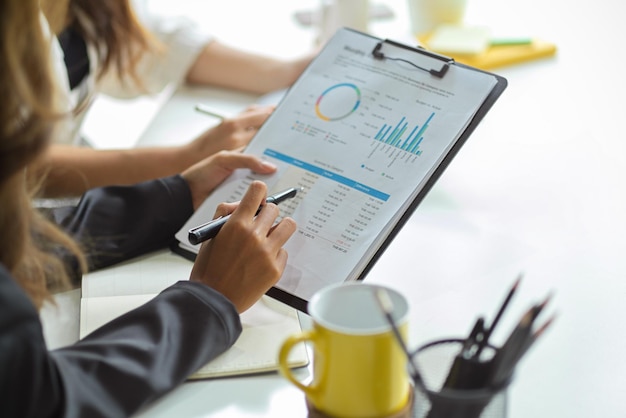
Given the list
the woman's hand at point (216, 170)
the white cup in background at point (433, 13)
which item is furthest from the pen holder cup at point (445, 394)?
the white cup in background at point (433, 13)

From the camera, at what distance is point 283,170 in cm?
94

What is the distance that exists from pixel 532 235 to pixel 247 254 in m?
0.37

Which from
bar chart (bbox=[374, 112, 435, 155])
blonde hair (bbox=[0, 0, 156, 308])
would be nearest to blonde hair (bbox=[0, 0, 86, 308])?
blonde hair (bbox=[0, 0, 156, 308])

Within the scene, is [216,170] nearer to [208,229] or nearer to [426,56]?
[208,229]

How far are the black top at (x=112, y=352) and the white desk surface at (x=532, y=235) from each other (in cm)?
3

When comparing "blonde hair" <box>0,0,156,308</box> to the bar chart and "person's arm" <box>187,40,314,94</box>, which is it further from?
"person's arm" <box>187,40,314,94</box>

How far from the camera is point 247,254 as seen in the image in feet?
2.63

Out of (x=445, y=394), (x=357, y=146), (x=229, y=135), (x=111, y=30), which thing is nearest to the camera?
(x=445, y=394)

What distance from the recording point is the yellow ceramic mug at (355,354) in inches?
22.3

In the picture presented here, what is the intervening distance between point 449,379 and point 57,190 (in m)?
0.71

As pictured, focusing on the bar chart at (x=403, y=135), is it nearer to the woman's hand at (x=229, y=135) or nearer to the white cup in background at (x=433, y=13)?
the woman's hand at (x=229, y=135)

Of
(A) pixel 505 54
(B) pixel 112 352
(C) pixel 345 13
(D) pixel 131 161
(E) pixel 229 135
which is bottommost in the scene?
(B) pixel 112 352

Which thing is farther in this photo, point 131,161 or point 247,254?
point 131,161

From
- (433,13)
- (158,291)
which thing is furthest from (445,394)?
(433,13)
